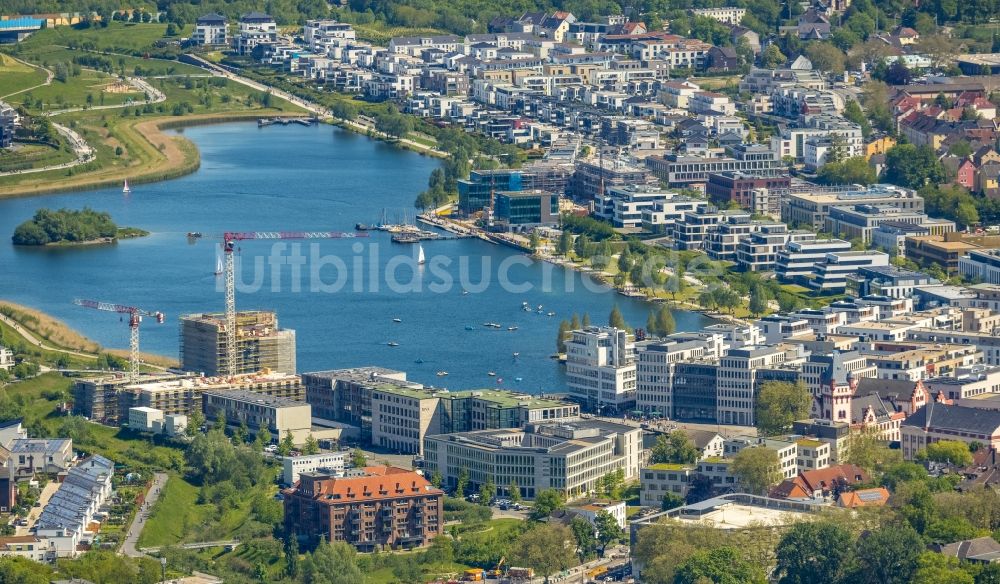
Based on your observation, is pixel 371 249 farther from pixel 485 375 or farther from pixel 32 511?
pixel 32 511

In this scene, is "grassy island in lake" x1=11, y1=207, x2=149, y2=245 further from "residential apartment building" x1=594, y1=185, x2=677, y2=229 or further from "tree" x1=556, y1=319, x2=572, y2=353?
"tree" x1=556, y1=319, x2=572, y2=353

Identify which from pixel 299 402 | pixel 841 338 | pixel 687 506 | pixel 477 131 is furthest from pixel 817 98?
pixel 687 506

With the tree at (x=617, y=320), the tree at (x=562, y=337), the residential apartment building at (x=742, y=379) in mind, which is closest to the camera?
Result: the residential apartment building at (x=742, y=379)

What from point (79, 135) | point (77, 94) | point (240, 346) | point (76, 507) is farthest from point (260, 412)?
point (77, 94)

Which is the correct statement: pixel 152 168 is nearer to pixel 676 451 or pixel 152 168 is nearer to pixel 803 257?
pixel 803 257

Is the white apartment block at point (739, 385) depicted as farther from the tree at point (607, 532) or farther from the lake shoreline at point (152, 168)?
the lake shoreline at point (152, 168)

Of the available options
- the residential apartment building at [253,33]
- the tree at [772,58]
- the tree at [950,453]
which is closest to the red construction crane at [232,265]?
the tree at [950,453]

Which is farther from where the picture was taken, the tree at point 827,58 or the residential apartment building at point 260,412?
the tree at point 827,58

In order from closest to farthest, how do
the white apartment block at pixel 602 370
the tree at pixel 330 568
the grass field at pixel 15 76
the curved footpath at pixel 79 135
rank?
the tree at pixel 330 568 < the white apartment block at pixel 602 370 < the curved footpath at pixel 79 135 < the grass field at pixel 15 76
